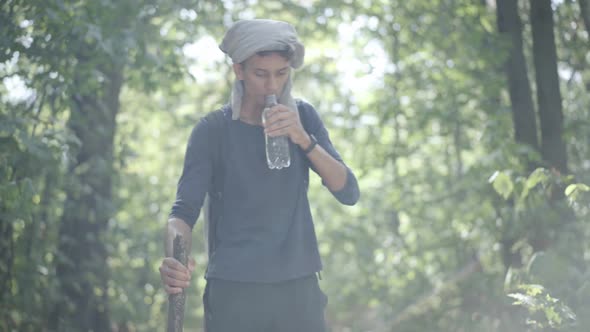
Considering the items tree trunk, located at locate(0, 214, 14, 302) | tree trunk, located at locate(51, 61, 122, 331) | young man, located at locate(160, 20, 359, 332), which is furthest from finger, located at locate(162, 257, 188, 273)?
tree trunk, located at locate(51, 61, 122, 331)

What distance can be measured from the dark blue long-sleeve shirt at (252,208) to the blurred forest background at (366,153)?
1.42 meters

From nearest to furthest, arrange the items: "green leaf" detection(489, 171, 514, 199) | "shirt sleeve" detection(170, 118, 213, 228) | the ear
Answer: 1. "shirt sleeve" detection(170, 118, 213, 228)
2. the ear
3. "green leaf" detection(489, 171, 514, 199)

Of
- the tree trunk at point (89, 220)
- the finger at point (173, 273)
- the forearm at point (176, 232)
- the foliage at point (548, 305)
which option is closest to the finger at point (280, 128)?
the forearm at point (176, 232)

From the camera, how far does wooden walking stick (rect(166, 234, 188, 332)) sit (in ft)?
8.67

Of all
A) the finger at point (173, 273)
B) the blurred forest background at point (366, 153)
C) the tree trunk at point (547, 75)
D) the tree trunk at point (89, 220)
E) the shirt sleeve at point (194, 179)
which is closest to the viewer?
the finger at point (173, 273)

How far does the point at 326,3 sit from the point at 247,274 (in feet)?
18.5

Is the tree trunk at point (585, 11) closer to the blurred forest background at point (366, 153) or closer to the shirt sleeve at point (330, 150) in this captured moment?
the blurred forest background at point (366, 153)

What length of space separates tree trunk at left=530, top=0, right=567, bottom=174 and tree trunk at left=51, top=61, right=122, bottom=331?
368 centimetres

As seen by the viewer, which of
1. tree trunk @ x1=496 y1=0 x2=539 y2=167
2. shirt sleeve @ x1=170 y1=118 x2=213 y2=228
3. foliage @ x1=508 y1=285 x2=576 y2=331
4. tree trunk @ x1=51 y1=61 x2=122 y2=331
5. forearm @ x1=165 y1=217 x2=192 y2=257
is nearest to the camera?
forearm @ x1=165 y1=217 x2=192 y2=257

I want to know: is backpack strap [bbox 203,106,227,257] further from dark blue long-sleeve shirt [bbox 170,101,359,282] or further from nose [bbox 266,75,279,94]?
nose [bbox 266,75,279,94]

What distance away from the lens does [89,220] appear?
6.83 meters

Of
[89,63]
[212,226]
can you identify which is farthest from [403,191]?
[212,226]

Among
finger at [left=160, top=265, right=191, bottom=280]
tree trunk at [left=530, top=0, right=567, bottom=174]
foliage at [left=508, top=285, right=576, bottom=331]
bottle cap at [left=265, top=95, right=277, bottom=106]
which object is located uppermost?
tree trunk at [left=530, top=0, right=567, bottom=174]

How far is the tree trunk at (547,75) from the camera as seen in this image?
16.9 ft
